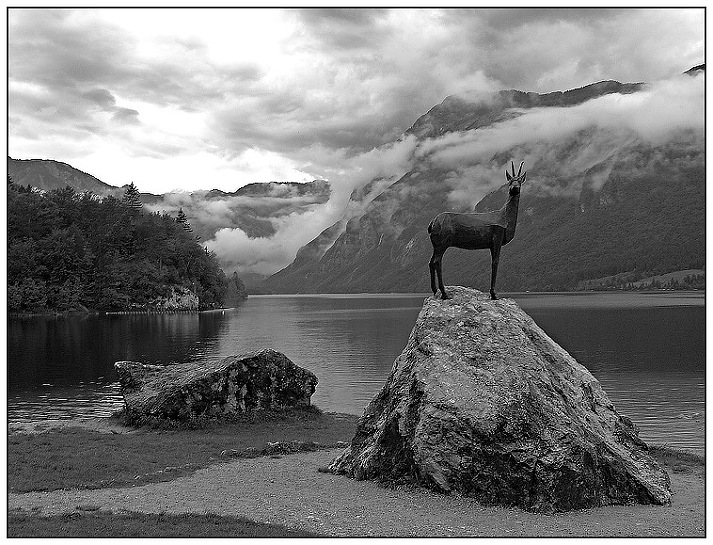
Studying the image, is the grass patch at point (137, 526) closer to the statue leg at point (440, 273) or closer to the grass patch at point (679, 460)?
the statue leg at point (440, 273)

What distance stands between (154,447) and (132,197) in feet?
556

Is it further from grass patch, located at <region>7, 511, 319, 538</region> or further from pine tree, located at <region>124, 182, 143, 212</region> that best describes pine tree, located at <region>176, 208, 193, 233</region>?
grass patch, located at <region>7, 511, 319, 538</region>

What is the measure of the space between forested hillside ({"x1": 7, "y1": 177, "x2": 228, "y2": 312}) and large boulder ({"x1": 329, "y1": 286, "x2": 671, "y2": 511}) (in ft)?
450

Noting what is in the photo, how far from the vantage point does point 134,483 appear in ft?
62.4

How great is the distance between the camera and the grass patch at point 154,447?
774 inches

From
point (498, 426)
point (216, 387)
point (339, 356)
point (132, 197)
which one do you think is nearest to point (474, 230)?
point (498, 426)

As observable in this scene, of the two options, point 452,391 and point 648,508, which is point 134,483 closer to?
point 452,391

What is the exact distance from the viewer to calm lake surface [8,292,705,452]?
130 feet

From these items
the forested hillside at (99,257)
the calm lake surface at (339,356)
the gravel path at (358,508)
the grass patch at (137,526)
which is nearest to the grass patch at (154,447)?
the gravel path at (358,508)

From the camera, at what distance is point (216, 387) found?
3061 centimetres

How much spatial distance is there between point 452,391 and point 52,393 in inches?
1394

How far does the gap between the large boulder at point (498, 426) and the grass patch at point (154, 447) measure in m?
5.57

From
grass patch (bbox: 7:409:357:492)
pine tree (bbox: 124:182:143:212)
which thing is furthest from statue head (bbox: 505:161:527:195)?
pine tree (bbox: 124:182:143:212)

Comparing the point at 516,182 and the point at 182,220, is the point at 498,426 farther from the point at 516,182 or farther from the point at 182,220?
the point at 182,220
